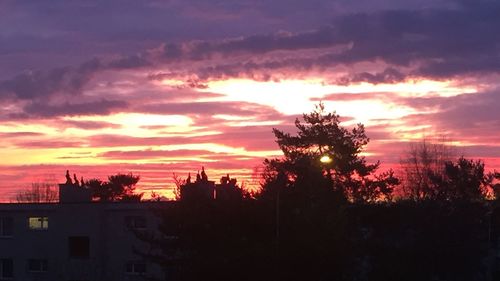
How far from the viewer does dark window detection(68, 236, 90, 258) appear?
6706cm

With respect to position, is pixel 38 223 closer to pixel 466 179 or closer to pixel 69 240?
pixel 69 240

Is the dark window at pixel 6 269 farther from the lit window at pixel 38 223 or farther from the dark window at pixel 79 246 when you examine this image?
the dark window at pixel 79 246

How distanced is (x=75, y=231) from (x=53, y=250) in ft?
6.49

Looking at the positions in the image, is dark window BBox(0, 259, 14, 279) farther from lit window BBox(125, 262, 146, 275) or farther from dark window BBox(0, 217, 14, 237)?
lit window BBox(125, 262, 146, 275)

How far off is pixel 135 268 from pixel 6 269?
1005 centimetres

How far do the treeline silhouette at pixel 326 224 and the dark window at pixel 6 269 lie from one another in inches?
595

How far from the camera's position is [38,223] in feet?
223

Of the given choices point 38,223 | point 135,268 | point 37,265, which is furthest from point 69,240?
point 135,268

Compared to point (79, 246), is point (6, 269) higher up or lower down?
lower down

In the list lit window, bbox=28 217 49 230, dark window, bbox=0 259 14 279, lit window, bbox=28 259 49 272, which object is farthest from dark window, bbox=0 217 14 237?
lit window, bbox=28 259 49 272

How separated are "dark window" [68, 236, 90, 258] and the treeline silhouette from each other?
10.7 m

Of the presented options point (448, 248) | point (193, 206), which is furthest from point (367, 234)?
point (193, 206)

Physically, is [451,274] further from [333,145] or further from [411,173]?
[411,173]

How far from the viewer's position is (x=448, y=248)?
179ft
